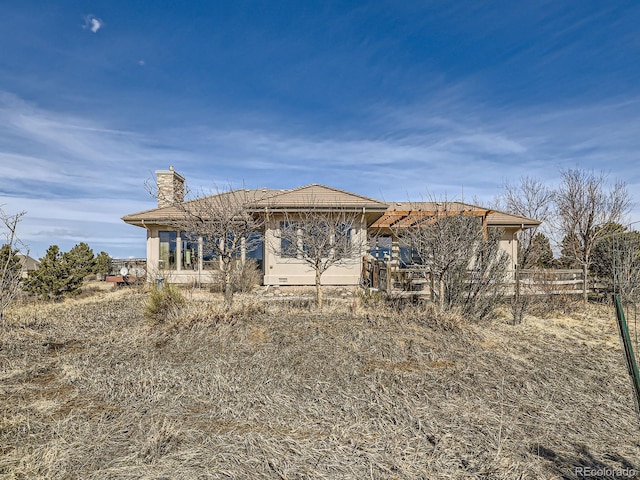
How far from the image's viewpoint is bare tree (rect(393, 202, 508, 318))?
Answer: 9031 millimetres

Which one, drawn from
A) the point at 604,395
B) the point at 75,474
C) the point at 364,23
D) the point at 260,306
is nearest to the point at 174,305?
the point at 260,306

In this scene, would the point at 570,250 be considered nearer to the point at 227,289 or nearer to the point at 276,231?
the point at 276,231

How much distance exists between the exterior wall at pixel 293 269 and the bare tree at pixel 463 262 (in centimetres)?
553

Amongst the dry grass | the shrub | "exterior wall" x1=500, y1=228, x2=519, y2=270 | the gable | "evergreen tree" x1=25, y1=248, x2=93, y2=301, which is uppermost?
the gable

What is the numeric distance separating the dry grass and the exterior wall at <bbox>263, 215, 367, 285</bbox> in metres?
6.41

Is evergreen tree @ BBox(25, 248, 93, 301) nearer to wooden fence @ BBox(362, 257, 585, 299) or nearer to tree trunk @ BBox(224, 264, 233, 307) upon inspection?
tree trunk @ BBox(224, 264, 233, 307)

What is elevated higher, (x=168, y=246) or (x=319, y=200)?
(x=319, y=200)

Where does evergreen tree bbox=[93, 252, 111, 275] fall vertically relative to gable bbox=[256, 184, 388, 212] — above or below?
below

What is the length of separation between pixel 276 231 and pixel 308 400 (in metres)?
10.6

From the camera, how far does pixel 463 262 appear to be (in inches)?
370

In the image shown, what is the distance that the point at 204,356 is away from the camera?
254 inches

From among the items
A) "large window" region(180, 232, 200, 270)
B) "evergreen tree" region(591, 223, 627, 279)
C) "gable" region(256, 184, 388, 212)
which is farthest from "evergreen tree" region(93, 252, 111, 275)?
"evergreen tree" region(591, 223, 627, 279)

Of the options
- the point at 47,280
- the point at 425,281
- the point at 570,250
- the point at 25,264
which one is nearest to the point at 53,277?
the point at 47,280

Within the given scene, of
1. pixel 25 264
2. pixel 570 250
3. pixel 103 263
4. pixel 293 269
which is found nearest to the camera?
pixel 25 264
